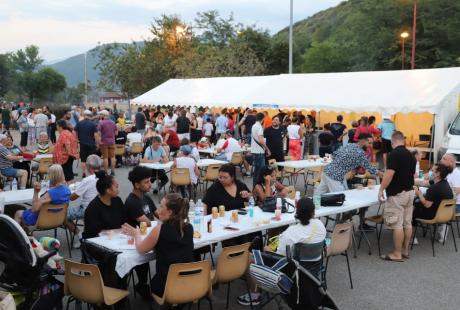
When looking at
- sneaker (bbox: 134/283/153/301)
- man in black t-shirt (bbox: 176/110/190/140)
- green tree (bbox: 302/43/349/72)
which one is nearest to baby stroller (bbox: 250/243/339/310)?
sneaker (bbox: 134/283/153/301)

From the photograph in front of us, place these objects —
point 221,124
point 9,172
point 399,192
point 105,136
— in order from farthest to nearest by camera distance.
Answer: point 221,124 → point 105,136 → point 9,172 → point 399,192

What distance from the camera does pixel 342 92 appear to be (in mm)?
14656

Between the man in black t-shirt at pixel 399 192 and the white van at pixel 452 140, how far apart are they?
631 cm

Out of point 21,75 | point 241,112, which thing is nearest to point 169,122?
point 241,112

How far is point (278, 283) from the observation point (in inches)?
170

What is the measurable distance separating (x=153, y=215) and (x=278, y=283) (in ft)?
6.50

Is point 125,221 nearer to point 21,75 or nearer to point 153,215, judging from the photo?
point 153,215

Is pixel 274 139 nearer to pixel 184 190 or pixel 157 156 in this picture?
pixel 184 190

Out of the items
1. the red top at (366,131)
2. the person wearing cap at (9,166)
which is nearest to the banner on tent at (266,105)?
the red top at (366,131)

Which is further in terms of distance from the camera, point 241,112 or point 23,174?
point 241,112

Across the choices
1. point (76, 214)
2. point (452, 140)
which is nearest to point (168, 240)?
point (76, 214)

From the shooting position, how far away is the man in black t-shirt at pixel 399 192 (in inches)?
250

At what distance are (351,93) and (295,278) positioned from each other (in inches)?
434

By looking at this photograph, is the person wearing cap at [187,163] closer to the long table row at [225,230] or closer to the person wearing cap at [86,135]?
the person wearing cap at [86,135]
